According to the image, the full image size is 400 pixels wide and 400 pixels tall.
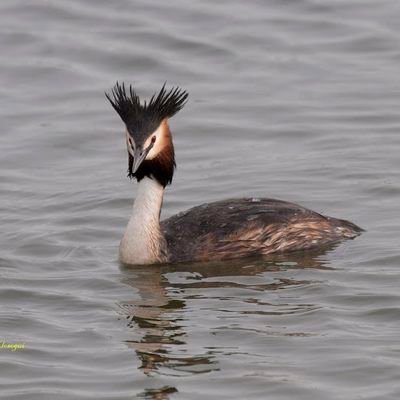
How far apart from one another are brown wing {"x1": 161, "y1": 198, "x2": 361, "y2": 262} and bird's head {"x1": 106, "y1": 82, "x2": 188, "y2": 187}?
0.48 m

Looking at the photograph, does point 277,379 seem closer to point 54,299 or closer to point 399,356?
point 399,356

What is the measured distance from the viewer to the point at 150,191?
1401 centimetres

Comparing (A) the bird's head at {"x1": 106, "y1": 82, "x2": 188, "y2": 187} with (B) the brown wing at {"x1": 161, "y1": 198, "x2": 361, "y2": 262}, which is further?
(B) the brown wing at {"x1": 161, "y1": 198, "x2": 361, "y2": 262}

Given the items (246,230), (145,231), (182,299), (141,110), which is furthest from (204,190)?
(182,299)

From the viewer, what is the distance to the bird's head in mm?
13703

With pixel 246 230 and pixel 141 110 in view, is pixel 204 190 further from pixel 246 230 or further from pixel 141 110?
pixel 141 110

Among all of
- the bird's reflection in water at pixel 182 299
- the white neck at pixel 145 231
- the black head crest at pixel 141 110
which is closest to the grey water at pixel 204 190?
the bird's reflection in water at pixel 182 299

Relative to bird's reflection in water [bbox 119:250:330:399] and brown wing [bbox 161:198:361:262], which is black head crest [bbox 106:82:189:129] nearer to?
brown wing [bbox 161:198:361:262]

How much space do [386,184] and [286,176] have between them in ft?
3.67

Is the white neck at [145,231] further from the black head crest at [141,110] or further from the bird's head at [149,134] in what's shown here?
the black head crest at [141,110]

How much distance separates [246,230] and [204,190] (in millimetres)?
2039

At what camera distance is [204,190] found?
631 inches

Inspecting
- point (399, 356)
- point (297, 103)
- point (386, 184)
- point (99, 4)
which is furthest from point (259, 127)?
point (399, 356)

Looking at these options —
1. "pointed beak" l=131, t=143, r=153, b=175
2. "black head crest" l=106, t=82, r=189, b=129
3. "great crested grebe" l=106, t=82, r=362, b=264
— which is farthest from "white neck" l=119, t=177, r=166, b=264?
"black head crest" l=106, t=82, r=189, b=129
